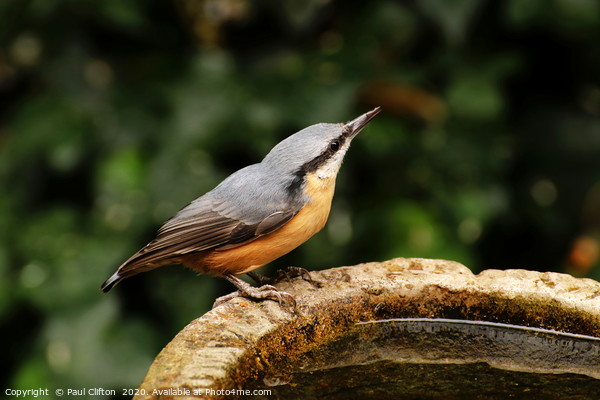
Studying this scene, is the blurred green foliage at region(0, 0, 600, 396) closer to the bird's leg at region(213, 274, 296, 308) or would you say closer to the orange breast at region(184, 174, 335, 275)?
the orange breast at region(184, 174, 335, 275)

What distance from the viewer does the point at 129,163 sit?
4727 mm

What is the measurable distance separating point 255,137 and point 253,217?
1048 mm

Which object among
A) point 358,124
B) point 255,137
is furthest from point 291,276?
point 255,137

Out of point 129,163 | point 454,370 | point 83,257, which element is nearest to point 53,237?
point 83,257

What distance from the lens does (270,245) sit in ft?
11.6

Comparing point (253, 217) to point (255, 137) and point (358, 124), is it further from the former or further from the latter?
point (255, 137)

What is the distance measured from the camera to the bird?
3512 millimetres

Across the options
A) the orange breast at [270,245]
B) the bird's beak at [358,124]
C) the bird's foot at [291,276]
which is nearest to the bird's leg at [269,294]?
the bird's foot at [291,276]

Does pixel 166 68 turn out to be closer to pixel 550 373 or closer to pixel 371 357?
pixel 371 357

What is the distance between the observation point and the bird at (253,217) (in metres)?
3.51

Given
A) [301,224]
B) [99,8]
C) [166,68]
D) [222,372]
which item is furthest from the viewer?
[166,68]

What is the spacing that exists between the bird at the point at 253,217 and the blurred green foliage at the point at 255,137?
853 mm

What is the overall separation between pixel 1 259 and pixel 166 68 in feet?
5.12

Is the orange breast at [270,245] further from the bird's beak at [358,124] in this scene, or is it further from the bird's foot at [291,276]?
the bird's beak at [358,124]
